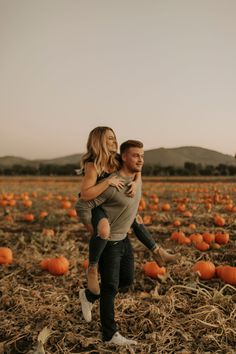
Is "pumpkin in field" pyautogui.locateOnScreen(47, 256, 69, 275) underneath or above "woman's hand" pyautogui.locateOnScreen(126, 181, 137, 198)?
underneath

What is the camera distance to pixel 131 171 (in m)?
3.32

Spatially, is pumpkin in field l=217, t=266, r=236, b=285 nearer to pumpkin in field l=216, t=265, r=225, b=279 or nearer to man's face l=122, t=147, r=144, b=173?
pumpkin in field l=216, t=265, r=225, b=279

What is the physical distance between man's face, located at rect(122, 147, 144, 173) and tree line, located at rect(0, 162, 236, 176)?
3433 cm

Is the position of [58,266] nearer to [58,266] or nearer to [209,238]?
[58,266]

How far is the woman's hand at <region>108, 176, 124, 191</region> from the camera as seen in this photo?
3164 mm

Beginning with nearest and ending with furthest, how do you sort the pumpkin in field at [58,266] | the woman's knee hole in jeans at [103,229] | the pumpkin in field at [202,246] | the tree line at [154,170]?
the woman's knee hole in jeans at [103,229] < the pumpkin in field at [58,266] < the pumpkin in field at [202,246] < the tree line at [154,170]

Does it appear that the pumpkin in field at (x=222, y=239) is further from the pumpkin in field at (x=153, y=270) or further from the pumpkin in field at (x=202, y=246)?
the pumpkin in field at (x=153, y=270)

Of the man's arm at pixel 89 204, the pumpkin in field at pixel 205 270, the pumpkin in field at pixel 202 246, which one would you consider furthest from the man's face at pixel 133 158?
the pumpkin in field at pixel 202 246

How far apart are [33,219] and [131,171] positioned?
7.14 meters

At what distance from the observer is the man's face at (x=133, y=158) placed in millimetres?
3234

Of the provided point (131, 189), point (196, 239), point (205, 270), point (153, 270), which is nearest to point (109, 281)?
point (131, 189)

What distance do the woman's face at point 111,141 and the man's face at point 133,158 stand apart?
4.1 inches

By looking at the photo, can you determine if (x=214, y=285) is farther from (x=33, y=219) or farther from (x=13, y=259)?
(x=33, y=219)

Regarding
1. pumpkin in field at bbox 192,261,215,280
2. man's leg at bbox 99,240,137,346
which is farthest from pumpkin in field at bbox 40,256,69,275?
man's leg at bbox 99,240,137,346
